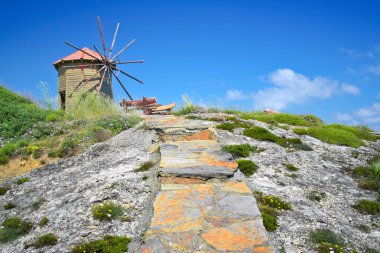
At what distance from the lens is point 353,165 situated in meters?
9.39

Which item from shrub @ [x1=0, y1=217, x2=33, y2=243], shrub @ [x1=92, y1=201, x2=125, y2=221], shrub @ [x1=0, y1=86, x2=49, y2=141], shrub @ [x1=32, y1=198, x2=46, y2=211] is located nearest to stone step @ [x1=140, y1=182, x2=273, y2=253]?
shrub @ [x1=92, y1=201, x2=125, y2=221]

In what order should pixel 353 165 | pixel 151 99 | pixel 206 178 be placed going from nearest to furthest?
pixel 206 178 < pixel 353 165 < pixel 151 99

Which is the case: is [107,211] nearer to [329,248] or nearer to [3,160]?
[329,248]

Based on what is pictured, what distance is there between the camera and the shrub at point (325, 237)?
17.9 ft

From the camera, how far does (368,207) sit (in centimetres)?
682

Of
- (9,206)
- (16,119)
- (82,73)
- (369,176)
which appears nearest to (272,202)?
(369,176)

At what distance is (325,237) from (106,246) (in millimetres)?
3547

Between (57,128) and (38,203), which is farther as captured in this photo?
(57,128)

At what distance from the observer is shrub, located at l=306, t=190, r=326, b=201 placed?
7034mm

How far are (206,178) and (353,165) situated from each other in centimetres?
479

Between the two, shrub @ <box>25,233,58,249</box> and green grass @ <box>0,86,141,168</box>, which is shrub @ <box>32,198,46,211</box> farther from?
green grass @ <box>0,86,141,168</box>

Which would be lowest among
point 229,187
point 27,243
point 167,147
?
point 27,243

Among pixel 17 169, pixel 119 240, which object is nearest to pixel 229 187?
pixel 119 240

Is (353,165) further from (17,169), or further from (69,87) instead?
(69,87)
